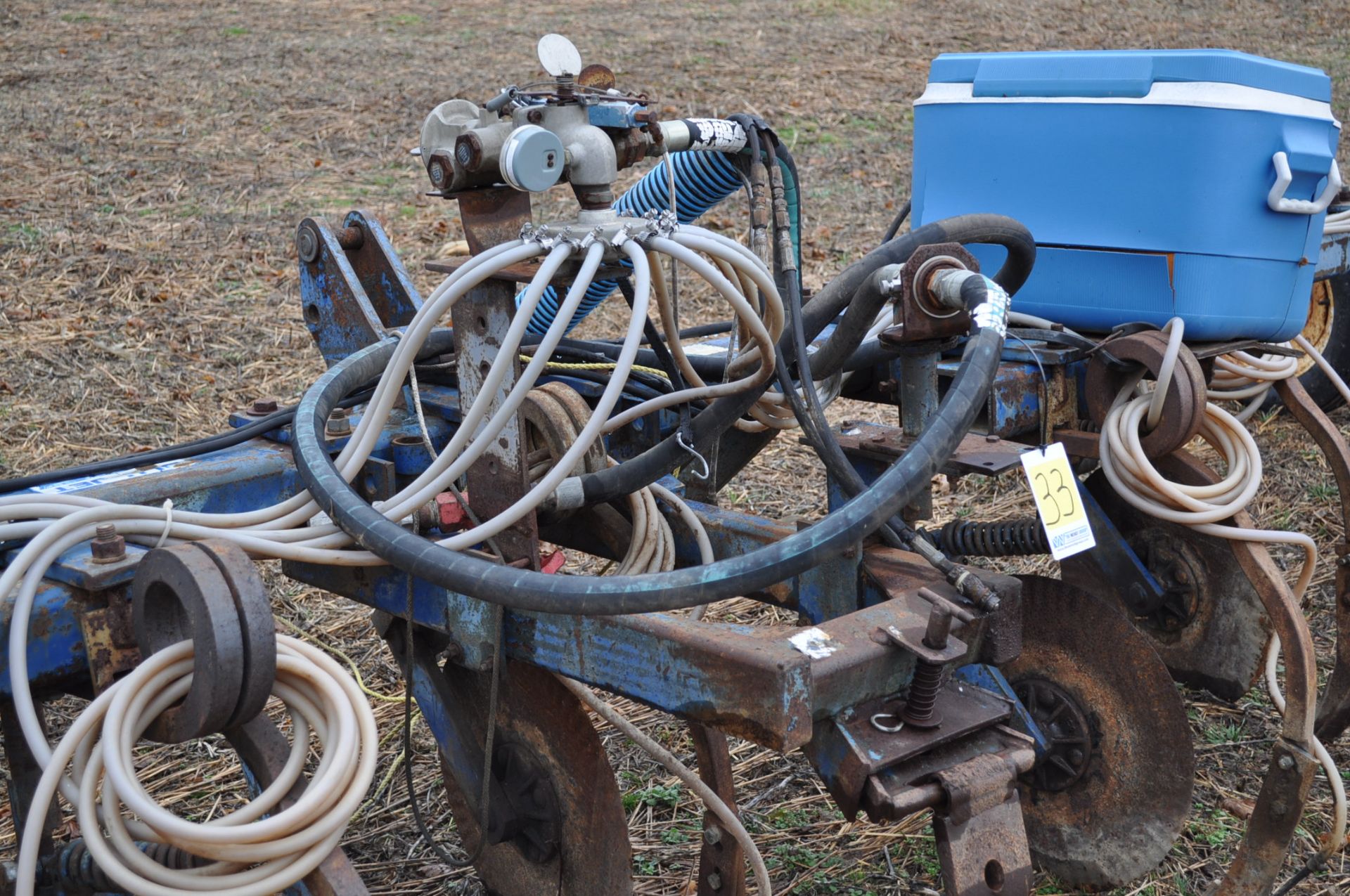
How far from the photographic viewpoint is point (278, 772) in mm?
1516

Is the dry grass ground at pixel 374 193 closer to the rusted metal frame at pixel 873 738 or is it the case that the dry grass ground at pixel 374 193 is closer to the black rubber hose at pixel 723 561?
the rusted metal frame at pixel 873 738

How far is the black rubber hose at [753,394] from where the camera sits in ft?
6.25

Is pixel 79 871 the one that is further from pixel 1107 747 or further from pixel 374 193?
pixel 374 193

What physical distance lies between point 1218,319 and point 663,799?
5.03ft

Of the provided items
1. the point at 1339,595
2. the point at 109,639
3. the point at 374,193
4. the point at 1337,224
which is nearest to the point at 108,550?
the point at 109,639

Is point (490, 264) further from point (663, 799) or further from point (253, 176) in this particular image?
point (253, 176)

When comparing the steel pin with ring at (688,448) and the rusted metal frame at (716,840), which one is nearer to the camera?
the steel pin with ring at (688,448)

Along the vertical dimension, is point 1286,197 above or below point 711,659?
above

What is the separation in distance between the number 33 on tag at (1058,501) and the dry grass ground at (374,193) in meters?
0.98

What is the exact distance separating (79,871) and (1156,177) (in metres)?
2.22

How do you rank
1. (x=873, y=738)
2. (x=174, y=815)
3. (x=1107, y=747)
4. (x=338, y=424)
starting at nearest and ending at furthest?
(x=174, y=815) < (x=873, y=738) < (x=338, y=424) < (x=1107, y=747)

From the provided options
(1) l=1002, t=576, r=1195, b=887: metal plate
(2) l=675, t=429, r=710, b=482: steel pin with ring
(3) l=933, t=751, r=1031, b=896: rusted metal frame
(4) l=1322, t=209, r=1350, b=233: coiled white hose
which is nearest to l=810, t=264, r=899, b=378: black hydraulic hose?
(2) l=675, t=429, r=710, b=482: steel pin with ring

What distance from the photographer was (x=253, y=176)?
7102 millimetres

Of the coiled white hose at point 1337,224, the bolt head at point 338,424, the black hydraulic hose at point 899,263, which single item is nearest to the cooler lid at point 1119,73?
the coiled white hose at point 1337,224
